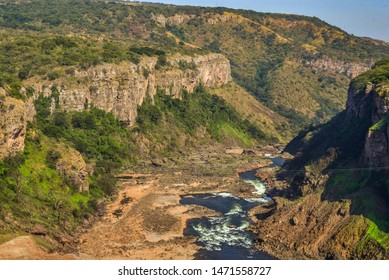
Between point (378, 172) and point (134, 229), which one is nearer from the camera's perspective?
point (378, 172)

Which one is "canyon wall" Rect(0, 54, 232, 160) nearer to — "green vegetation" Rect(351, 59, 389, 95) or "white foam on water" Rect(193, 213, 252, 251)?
"white foam on water" Rect(193, 213, 252, 251)

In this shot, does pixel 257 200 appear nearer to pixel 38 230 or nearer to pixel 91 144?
pixel 91 144

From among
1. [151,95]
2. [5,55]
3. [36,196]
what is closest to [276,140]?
[151,95]

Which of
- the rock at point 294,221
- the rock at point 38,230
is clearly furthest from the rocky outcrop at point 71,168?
the rock at point 294,221

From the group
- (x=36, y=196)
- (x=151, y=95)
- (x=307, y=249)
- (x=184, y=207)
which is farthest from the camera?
(x=151, y=95)

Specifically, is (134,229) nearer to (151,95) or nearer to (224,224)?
(224,224)

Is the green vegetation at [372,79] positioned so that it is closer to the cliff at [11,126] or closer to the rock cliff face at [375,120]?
the rock cliff face at [375,120]

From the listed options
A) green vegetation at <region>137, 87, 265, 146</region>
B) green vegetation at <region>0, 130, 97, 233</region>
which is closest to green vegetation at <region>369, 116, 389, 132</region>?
green vegetation at <region>0, 130, 97, 233</region>
